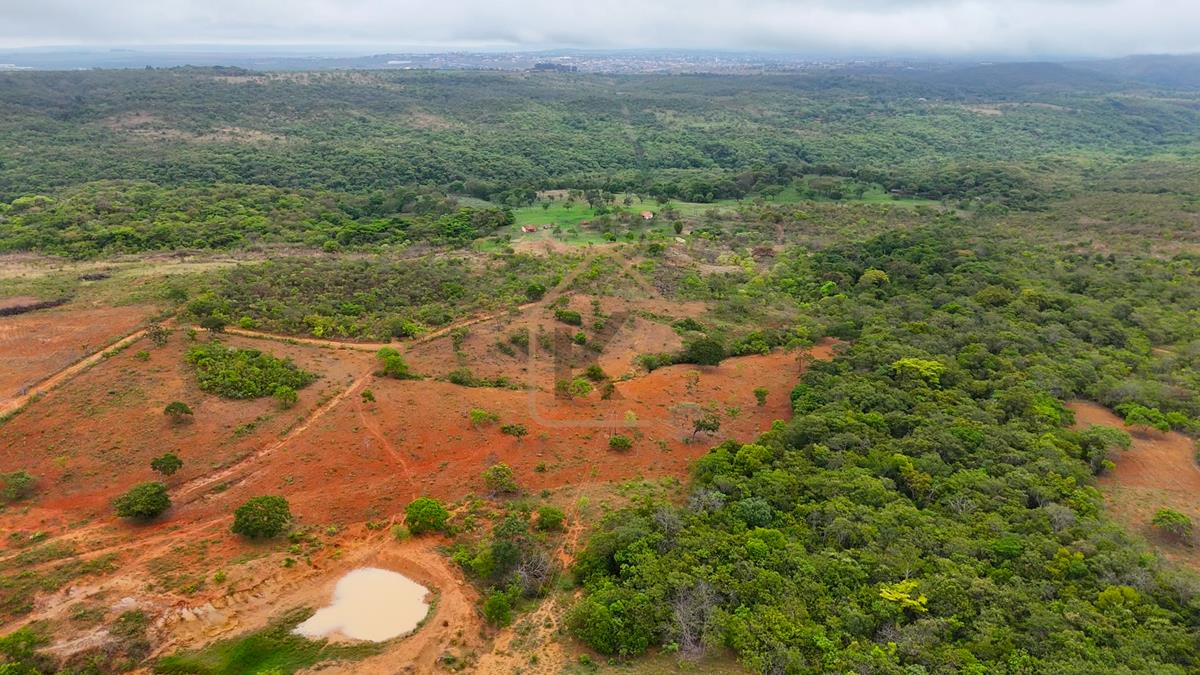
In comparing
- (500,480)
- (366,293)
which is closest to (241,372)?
(366,293)

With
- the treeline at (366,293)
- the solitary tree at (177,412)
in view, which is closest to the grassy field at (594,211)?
the treeline at (366,293)

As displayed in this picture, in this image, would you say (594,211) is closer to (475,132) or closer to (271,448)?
(271,448)

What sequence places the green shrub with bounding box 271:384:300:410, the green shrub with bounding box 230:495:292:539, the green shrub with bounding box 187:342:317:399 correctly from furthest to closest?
the green shrub with bounding box 187:342:317:399
the green shrub with bounding box 271:384:300:410
the green shrub with bounding box 230:495:292:539

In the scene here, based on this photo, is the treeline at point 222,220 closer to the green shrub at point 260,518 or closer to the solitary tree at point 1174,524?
the green shrub at point 260,518

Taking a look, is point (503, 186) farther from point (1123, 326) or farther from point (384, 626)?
point (384, 626)

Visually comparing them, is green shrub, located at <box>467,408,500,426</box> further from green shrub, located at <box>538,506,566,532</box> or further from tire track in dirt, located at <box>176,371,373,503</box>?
green shrub, located at <box>538,506,566,532</box>

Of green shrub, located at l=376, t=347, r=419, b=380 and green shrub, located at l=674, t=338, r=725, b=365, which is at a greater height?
green shrub, located at l=376, t=347, r=419, b=380

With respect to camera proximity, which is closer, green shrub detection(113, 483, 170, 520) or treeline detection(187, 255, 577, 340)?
green shrub detection(113, 483, 170, 520)

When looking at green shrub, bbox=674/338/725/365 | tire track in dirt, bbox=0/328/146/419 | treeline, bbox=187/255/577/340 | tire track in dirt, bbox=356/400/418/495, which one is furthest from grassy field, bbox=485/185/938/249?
tire track in dirt, bbox=356/400/418/495
